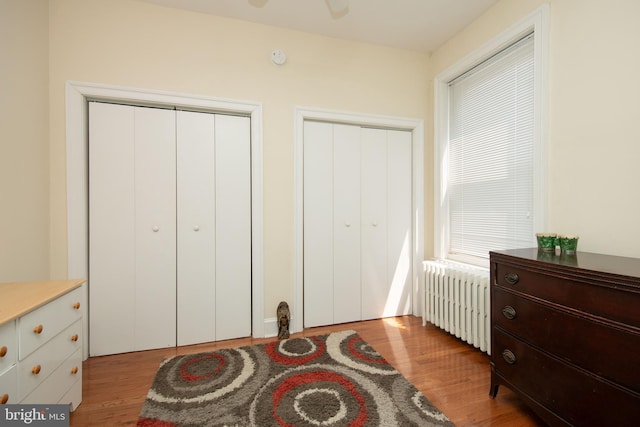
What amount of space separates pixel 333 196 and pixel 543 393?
1.96 m

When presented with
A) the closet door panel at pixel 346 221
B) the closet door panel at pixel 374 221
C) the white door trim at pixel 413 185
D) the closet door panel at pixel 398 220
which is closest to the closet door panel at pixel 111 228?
the white door trim at pixel 413 185

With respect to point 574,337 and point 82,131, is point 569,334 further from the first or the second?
point 82,131

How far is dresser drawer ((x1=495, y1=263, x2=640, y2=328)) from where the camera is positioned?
3.47 feet

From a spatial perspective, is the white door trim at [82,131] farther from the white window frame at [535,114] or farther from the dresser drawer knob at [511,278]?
the dresser drawer knob at [511,278]

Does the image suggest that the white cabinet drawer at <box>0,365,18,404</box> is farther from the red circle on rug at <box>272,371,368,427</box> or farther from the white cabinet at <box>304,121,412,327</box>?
the white cabinet at <box>304,121,412,327</box>

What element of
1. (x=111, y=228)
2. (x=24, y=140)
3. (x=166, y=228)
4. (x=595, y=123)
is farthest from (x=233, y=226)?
(x=595, y=123)

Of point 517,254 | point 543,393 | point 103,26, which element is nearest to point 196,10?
point 103,26

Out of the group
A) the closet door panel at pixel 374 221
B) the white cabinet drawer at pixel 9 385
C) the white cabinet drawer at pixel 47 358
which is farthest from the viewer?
the closet door panel at pixel 374 221

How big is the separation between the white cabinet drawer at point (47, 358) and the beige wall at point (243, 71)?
0.83m

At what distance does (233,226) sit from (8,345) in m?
1.48

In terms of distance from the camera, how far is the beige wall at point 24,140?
5.24 ft

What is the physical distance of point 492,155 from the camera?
2348mm

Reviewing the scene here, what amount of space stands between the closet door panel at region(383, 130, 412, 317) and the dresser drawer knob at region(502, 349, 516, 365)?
1.36 metres

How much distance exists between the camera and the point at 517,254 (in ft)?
5.14
